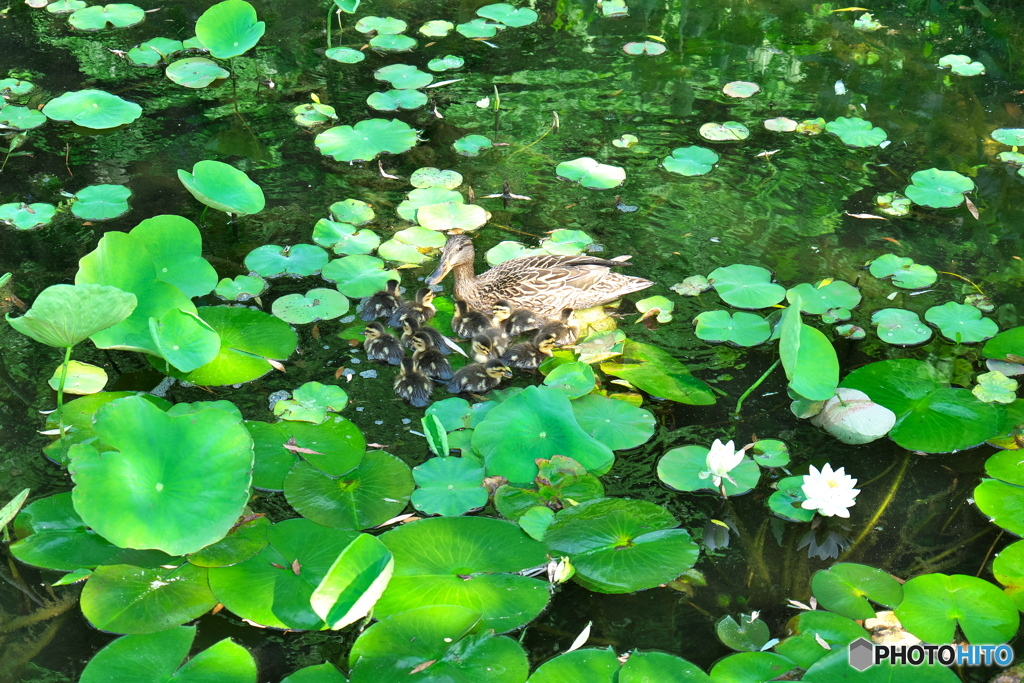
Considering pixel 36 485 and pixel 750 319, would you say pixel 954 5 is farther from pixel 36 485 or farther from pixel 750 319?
pixel 36 485

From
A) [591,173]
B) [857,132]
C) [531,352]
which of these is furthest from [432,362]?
[857,132]

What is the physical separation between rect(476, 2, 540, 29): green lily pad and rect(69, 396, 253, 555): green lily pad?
5159 millimetres

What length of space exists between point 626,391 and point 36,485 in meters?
2.59

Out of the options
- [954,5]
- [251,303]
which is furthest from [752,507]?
[954,5]

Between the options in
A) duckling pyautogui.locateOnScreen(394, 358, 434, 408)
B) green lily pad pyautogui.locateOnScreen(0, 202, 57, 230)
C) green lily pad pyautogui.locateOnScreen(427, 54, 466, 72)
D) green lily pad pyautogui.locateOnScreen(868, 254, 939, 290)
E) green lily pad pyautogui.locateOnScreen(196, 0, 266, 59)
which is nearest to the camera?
duckling pyautogui.locateOnScreen(394, 358, 434, 408)

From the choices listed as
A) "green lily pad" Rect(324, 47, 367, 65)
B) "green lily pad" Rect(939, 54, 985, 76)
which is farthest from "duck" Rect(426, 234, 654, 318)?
"green lily pad" Rect(939, 54, 985, 76)

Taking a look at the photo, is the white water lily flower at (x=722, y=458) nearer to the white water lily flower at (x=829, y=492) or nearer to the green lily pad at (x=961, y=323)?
the white water lily flower at (x=829, y=492)

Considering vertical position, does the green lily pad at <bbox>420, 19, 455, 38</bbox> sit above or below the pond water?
above

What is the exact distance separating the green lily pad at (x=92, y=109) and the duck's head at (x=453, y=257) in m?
2.70

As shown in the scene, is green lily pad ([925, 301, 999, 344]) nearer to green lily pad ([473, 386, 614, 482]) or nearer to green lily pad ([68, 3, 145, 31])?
green lily pad ([473, 386, 614, 482])

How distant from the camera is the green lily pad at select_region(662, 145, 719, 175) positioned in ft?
18.5

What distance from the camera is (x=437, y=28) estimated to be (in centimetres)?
715

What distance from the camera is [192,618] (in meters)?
2.97

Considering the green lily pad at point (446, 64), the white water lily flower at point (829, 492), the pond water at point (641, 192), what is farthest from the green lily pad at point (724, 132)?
the white water lily flower at point (829, 492)
